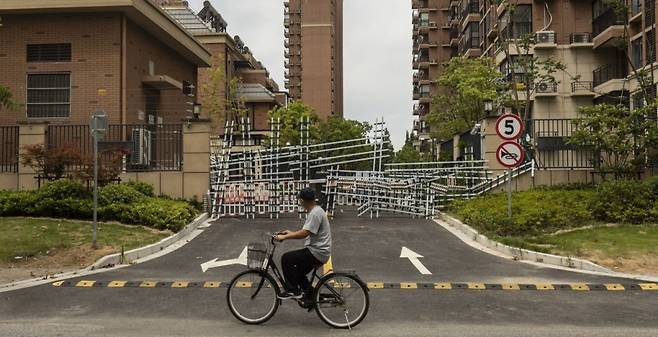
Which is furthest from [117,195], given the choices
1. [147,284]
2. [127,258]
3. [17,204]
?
[147,284]

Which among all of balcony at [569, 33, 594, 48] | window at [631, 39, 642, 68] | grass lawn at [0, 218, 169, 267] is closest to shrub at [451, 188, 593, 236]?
grass lawn at [0, 218, 169, 267]

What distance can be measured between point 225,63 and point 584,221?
1777 inches

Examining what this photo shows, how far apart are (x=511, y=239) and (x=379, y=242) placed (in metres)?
2.99

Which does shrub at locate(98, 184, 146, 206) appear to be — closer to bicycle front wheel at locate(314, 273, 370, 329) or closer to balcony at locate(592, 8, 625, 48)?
bicycle front wheel at locate(314, 273, 370, 329)

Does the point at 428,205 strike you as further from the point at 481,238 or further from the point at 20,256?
the point at 20,256

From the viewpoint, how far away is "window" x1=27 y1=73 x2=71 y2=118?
25.0 m

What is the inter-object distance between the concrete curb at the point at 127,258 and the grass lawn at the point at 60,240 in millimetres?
290

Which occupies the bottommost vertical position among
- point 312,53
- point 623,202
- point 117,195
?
point 623,202

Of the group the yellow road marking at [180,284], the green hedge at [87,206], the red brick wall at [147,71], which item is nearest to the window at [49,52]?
the red brick wall at [147,71]

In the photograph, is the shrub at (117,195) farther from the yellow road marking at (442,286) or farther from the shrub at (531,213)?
the yellow road marking at (442,286)

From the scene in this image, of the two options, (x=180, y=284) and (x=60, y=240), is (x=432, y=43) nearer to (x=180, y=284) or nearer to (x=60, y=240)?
(x=60, y=240)

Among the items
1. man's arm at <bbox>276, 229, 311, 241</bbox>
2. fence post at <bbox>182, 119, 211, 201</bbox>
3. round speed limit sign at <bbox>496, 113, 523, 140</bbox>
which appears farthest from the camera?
fence post at <bbox>182, 119, 211, 201</bbox>

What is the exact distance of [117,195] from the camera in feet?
56.0

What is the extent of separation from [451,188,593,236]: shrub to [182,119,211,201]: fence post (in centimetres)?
790
